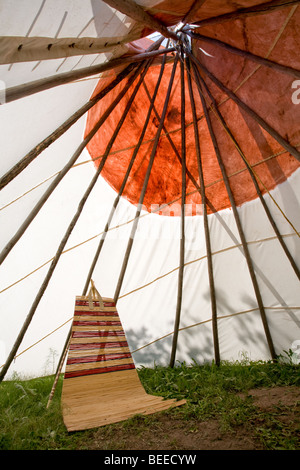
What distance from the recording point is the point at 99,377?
11.9 ft

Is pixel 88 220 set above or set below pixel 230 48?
below

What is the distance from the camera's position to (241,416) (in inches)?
111

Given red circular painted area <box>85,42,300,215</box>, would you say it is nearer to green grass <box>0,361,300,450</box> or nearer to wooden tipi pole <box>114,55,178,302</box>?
wooden tipi pole <box>114,55,178,302</box>

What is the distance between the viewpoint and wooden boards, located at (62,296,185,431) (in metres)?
3.03

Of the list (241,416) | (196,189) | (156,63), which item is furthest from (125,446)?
(156,63)

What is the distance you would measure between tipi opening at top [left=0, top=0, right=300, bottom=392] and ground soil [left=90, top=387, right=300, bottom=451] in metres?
1.30

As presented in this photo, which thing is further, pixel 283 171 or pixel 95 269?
pixel 95 269

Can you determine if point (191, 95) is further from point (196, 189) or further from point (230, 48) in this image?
point (196, 189)

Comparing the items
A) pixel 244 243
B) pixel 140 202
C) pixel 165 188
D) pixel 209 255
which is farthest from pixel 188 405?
pixel 165 188

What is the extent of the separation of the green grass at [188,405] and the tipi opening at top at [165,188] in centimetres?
35

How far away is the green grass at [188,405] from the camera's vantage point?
8.22 feet

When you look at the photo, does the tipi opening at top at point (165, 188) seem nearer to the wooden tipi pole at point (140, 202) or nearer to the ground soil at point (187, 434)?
the wooden tipi pole at point (140, 202)

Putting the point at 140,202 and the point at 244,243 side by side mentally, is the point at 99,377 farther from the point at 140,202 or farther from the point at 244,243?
the point at 244,243

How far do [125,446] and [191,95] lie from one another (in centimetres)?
377
